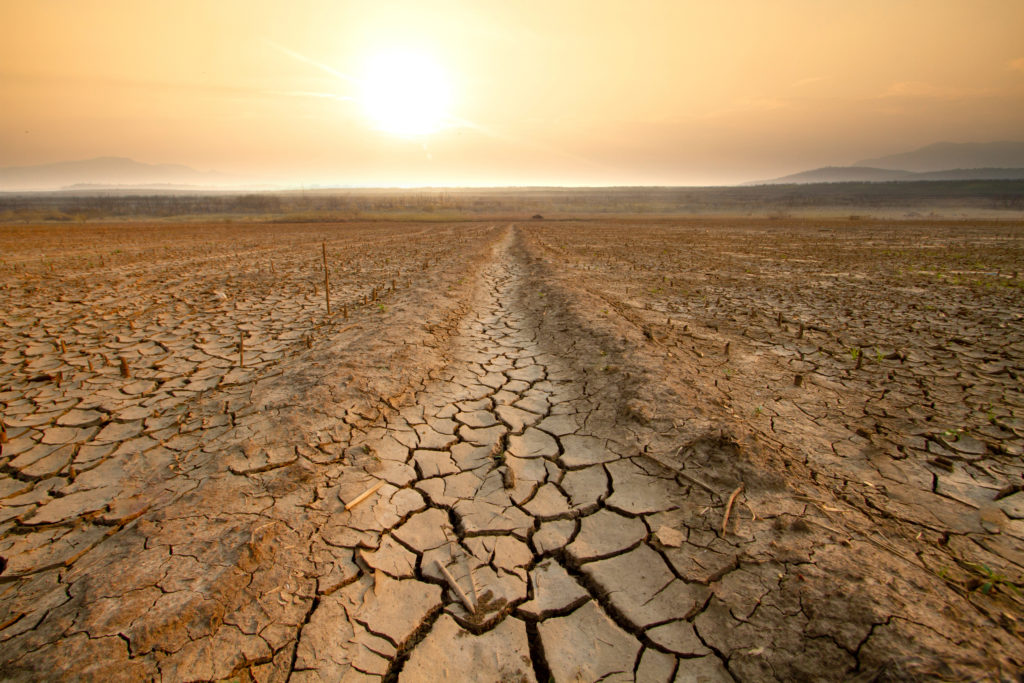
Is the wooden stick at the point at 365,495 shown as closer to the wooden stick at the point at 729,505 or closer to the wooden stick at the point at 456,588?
the wooden stick at the point at 456,588

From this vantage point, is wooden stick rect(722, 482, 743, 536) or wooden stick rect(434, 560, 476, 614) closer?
wooden stick rect(434, 560, 476, 614)

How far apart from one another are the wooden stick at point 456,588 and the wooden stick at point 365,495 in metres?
0.62

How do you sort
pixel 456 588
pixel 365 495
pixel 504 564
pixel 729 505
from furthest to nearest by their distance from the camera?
pixel 365 495 → pixel 729 505 → pixel 504 564 → pixel 456 588

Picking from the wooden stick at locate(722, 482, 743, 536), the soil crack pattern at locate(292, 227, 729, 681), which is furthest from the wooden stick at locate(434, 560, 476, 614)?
the wooden stick at locate(722, 482, 743, 536)

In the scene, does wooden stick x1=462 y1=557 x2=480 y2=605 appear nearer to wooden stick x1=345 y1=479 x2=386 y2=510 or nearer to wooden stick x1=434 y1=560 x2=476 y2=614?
wooden stick x1=434 y1=560 x2=476 y2=614

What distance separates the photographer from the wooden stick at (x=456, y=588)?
1830 millimetres

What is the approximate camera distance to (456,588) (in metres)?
1.92

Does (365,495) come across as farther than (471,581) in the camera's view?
Yes

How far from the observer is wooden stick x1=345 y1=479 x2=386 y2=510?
2.37 metres

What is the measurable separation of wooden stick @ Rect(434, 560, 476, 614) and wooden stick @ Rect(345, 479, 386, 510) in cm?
62

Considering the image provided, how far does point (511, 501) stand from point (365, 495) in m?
0.86

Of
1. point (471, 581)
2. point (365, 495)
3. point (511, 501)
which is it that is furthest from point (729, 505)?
point (365, 495)

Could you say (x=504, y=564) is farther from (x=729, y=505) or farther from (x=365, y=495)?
(x=729, y=505)

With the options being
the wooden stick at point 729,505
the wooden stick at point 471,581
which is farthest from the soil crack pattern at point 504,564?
the wooden stick at point 729,505
